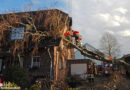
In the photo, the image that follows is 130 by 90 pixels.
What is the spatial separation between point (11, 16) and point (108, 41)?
965 inches

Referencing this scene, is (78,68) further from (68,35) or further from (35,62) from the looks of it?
(68,35)

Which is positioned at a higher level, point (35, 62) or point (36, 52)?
point (36, 52)

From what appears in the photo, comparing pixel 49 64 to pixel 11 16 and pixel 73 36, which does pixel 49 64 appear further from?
pixel 11 16

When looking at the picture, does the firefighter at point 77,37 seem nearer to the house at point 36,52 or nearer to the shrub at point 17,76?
the house at point 36,52

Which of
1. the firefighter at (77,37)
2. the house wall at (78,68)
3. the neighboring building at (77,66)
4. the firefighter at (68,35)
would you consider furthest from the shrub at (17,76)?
the house wall at (78,68)

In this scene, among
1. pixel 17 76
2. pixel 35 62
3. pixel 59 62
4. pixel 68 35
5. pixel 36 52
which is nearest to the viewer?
pixel 68 35

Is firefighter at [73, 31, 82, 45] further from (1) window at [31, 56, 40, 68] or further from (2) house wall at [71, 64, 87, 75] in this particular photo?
(2) house wall at [71, 64, 87, 75]

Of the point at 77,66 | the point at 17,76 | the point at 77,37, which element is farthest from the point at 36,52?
the point at 77,66

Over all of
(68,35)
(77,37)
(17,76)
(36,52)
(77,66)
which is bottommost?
(17,76)

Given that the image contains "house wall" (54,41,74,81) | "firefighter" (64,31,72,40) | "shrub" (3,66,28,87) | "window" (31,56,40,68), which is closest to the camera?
"firefighter" (64,31,72,40)

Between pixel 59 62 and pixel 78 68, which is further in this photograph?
pixel 78 68

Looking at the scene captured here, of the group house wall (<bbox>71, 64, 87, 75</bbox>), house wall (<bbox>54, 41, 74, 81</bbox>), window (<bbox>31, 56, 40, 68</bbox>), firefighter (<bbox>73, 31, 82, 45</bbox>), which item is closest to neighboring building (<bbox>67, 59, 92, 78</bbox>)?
house wall (<bbox>71, 64, 87, 75</bbox>)

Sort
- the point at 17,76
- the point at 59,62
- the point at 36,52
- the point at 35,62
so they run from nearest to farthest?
the point at 17,76 → the point at 36,52 → the point at 35,62 → the point at 59,62

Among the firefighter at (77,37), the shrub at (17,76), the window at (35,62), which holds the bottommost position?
the shrub at (17,76)
